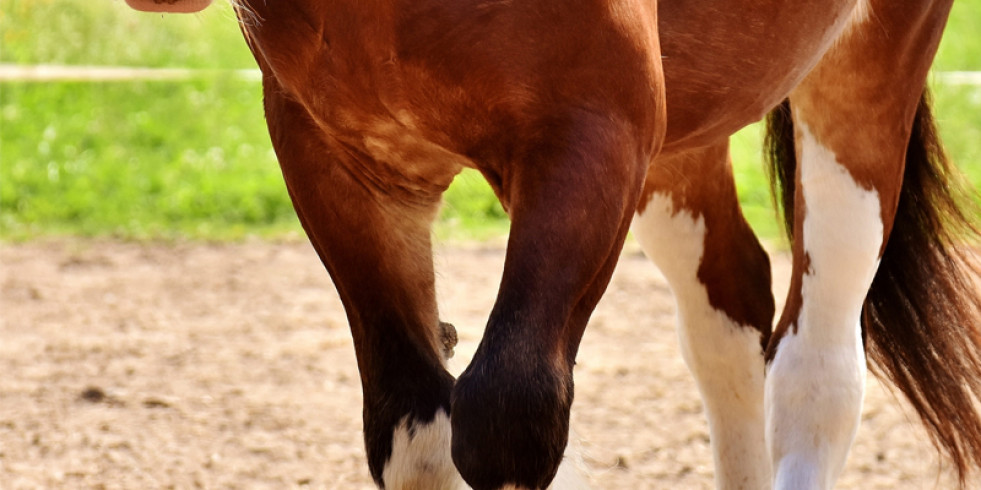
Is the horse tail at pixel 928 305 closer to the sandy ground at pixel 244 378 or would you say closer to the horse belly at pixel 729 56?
the sandy ground at pixel 244 378

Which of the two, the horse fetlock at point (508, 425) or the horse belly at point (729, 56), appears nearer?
the horse fetlock at point (508, 425)

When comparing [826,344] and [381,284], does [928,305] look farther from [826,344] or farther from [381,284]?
[381,284]

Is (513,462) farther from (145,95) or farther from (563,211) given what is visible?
(145,95)

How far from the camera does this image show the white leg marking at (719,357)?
3.36 metres

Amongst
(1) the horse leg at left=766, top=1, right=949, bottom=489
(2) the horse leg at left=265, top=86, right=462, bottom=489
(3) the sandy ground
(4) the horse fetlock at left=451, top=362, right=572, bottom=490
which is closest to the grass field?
(3) the sandy ground

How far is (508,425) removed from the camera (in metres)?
1.97

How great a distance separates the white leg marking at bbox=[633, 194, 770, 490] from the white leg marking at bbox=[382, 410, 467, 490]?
3.94 feet

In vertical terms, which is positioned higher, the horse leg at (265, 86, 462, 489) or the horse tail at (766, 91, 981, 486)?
the horse tail at (766, 91, 981, 486)

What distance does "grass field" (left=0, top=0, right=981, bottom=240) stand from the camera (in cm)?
830

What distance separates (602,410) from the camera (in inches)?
186

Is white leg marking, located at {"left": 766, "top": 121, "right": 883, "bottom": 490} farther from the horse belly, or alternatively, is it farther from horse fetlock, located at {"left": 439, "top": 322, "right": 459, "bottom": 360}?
horse fetlock, located at {"left": 439, "top": 322, "right": 459, "bottom": 360}

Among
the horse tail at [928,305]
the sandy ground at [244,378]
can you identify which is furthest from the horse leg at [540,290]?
the horse tail at [928,305]

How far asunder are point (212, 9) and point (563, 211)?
→ 0.70m

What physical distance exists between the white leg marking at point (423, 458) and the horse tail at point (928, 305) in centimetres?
141
